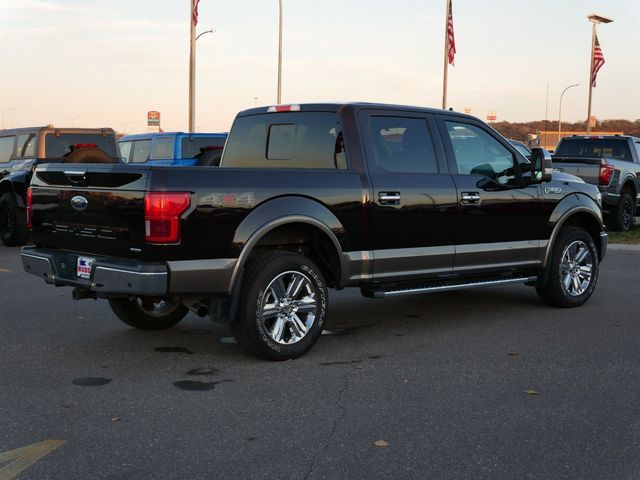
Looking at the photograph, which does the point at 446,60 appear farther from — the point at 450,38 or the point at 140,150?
the point at 140,150

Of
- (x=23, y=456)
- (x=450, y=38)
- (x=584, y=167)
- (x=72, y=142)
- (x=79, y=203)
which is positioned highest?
(x=450, y=38)

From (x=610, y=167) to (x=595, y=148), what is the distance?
1.58 metres

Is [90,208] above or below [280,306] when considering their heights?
above

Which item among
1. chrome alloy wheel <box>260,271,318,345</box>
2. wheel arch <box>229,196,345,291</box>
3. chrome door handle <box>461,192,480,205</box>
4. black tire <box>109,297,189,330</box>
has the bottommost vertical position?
black tire <box>109,297,189,330</box>

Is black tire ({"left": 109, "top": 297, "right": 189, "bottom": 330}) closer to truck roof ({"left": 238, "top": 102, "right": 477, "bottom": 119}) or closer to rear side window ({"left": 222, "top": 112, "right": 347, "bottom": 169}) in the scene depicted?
rear side window ({"left": 222, "top": 112, "right": 347, "bottom": 169})

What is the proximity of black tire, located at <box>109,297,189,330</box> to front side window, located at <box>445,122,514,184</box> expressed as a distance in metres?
2.77

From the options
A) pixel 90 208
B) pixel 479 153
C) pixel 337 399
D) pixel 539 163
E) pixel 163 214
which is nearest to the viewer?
pixel 337 399

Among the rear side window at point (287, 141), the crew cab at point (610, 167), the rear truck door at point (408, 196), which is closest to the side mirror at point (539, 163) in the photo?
the rear truck door at point (408, 196)

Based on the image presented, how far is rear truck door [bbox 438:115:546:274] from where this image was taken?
7.03m

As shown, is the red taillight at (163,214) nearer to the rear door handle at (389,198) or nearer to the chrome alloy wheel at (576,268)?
the rear door handle at (389,198)

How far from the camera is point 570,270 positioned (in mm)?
8078

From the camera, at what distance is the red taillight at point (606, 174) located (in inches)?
581

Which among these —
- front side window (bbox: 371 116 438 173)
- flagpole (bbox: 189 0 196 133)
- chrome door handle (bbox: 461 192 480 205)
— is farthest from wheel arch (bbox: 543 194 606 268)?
flagpole (bbox: 189 0 196 133)

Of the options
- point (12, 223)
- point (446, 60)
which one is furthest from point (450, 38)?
point (12, 223)
